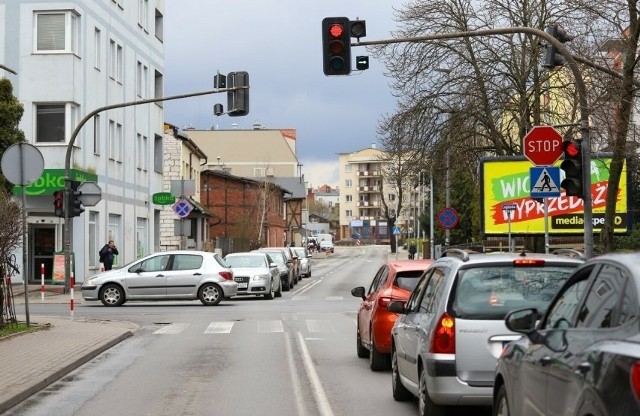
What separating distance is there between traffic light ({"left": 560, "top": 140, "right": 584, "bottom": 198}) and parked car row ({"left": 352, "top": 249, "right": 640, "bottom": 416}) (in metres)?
4.40

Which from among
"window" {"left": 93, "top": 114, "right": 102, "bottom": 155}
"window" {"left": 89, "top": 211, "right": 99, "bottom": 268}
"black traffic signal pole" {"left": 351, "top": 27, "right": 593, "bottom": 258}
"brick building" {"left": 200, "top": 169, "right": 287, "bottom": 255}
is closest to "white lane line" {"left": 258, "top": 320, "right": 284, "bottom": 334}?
"black traffic signal pole" {"left": 351, "top": 27, "right": 593, "bottom": 258}

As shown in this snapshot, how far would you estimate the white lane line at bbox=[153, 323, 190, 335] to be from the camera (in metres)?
21.0

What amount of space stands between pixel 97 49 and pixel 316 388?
3326 cm

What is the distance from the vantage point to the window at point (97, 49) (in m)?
42.3

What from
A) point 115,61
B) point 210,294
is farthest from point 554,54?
point 115,61

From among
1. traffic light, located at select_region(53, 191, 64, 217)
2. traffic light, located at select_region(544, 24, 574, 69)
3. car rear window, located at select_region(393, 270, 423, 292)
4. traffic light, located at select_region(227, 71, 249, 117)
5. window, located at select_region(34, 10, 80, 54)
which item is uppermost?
window, located at select_region(34, 10, 80, 54)

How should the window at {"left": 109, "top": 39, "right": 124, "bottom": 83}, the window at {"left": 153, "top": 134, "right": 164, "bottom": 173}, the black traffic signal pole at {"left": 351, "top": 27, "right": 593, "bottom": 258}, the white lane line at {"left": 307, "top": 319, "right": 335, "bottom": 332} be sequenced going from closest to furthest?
the black traffic signal pole at {"left": 351, "top": 27, "right": 593, "bottom": 258}
the white lane line at {"left": 307, "top": 319, "right": 335, "bottom": 332}
the window at {"left": 109, "top": 39, "right": 124, "bottom": 83}
the window at {"left": 153, "top": 134, "right": 164, "bottom": 173}

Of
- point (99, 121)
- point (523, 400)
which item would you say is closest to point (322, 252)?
point (99, 121)

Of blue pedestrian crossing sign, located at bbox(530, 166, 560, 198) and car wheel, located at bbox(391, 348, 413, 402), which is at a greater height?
blue pedestrian crossing sign, located at bbox(530, 166, 560, 198)

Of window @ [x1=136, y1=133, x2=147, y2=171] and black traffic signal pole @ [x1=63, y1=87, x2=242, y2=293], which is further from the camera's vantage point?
window @ [x1=136, y1=133, x2=147, y2=171]

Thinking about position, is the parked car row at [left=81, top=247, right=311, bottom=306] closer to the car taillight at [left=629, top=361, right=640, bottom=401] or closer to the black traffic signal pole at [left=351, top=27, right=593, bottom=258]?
the black traffic signal pole at [left=351, top=27, right=593, bottom=258]

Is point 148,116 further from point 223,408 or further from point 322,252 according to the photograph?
point 322,252

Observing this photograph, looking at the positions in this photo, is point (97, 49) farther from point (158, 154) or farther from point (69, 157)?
point (158, 154)

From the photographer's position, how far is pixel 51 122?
39219mm
